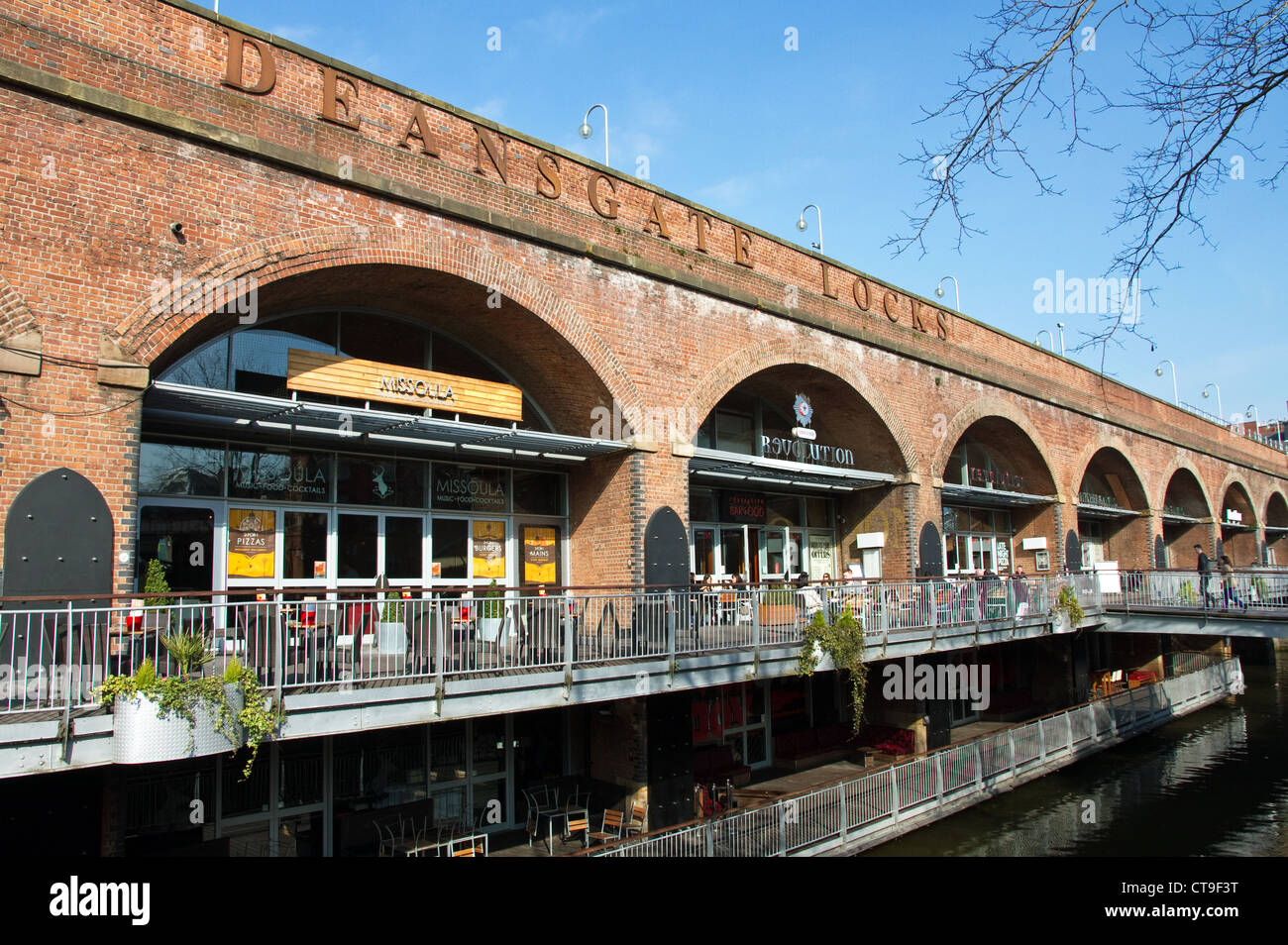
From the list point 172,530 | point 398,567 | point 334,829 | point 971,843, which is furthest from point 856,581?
point 172,530

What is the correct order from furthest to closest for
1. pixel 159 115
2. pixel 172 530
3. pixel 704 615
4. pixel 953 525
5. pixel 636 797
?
pixel 953 525, pixel 636 797, pixel 704 615, pixel 172 530, pixel 159 115

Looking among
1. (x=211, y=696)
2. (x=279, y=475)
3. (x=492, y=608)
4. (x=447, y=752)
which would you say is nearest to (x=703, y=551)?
(x=447, y=752)

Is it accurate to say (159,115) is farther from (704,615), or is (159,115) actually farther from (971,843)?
(971,843)

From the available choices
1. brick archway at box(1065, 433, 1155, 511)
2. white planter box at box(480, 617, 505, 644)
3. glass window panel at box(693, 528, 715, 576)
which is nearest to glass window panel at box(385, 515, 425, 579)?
white planter box at box(480, 617, 505, 644)

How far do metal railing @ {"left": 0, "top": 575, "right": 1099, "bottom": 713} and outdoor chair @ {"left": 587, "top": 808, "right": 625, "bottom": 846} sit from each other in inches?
101

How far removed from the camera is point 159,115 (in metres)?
8.91

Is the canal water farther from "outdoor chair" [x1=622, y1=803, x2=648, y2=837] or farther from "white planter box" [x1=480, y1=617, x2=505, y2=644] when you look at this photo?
"white planter box" [x1=480, y1=617, x2=505, y2=644]

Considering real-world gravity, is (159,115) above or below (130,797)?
above

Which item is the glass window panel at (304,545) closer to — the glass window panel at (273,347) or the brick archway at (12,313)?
the glass window panel at (273,347)

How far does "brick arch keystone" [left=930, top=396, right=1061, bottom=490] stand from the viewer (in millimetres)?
19688

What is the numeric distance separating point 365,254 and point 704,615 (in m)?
6.32

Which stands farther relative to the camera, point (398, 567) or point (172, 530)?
point (398, 567)

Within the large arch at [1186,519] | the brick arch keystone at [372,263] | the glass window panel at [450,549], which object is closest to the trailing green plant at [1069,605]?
the brick arch keystone at [372,263]

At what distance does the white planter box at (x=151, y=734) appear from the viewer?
21.3 ft
